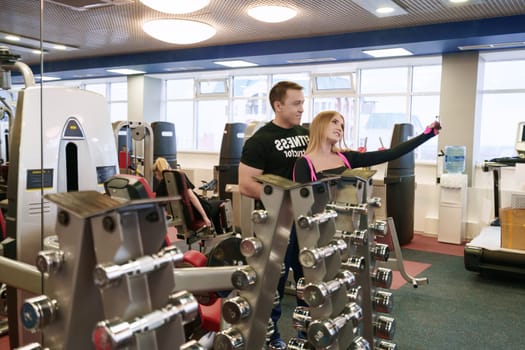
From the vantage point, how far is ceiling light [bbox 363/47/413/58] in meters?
6.83

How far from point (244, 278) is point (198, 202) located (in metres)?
3.27

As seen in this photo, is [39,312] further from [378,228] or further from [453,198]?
[453,198]

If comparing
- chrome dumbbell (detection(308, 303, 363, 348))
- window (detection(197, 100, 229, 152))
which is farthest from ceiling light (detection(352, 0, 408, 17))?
window (detection(197, 100, 229, 152))

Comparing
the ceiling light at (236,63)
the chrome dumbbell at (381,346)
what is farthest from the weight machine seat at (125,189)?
the ceiling light at (236,63)

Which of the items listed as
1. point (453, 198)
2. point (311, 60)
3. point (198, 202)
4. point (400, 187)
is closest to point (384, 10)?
point (400, 187)

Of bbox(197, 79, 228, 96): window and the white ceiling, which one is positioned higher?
the white ceiling

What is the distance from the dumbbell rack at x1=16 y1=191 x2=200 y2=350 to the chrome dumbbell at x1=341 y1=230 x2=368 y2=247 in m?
0.98

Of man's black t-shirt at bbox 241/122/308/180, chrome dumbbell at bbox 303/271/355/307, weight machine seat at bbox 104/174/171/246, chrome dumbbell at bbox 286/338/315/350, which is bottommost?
chrome dumbbell at bbox 286/338/315/350

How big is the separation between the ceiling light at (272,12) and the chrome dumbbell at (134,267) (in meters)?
4.73

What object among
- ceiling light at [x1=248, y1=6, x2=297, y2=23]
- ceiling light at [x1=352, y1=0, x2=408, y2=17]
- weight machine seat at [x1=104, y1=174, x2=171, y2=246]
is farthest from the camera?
ceiling light at [x1=248, y1=6, x2=297, y2=23]

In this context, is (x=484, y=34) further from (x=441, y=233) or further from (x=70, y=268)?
(x=70, y=268)

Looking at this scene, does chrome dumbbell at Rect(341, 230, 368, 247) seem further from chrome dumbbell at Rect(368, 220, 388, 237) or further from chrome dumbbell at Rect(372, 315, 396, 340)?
chrome dumbbell at Rect(372, 315, 396, 340)

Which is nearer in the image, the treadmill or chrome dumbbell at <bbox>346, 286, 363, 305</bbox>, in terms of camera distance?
chrome dumbbell at <bbox>346, 286, 363, 305</bbox>

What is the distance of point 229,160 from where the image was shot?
718cm
